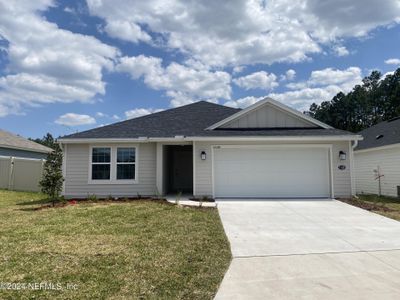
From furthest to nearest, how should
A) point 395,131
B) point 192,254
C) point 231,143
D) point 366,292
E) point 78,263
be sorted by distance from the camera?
point 395,131 < point 231,143 < point 192,254 < point 78,263 < point 366,292

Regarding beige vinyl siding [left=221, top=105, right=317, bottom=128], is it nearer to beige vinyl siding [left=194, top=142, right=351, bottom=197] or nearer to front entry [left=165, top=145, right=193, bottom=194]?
beige vinyl siding [left=194, top=142, right=351, bottom=197]

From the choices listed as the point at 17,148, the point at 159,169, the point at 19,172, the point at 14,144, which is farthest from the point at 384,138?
the point at 14,144

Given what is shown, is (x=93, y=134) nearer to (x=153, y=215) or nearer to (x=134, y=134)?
(x=134, y=134)

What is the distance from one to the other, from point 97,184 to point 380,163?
14.4 metres

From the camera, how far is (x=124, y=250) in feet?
19.9

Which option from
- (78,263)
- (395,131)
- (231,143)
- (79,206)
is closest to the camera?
(78,263)

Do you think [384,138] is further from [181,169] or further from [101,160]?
[101,160]

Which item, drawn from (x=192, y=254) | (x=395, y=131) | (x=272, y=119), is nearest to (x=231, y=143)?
(x=272, y=119)

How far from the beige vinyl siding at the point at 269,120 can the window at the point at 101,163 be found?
5.29 m

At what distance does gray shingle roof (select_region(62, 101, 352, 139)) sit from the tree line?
34.1m

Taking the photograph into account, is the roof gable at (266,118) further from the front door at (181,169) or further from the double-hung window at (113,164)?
the front door at (181,169)

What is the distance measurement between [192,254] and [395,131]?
16.6 metres

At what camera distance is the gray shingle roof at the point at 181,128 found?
13992 mm

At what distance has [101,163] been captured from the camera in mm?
14320
